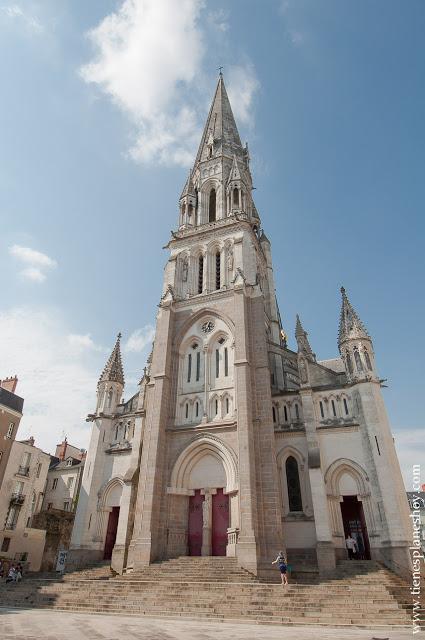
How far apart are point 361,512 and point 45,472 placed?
2765 centimetres

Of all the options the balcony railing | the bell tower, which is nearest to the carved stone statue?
the bell tower

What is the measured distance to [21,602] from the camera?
15031mm

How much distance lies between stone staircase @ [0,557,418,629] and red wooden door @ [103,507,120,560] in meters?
4.76

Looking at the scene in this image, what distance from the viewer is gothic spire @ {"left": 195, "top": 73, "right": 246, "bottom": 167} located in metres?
35.7

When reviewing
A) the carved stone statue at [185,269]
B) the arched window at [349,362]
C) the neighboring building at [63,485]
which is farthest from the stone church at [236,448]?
the neighboring building at [63,485]

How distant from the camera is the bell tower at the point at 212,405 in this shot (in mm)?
18094

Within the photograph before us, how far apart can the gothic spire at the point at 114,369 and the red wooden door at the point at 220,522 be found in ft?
34.1

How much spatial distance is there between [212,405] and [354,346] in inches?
340

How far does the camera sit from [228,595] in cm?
1340

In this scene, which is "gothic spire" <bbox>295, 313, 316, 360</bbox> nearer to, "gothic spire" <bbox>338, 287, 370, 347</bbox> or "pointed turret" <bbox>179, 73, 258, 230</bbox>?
"gothic spire" <bbox>338, 287, 370, 347</bbox>

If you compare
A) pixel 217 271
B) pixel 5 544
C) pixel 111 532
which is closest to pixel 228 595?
pixel 111 532

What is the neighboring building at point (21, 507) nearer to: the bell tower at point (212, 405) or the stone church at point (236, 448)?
the stone church at point (236, 448)

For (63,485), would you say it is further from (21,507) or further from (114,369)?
(114,369)

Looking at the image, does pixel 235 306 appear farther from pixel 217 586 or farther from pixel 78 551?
pixel 78 551
